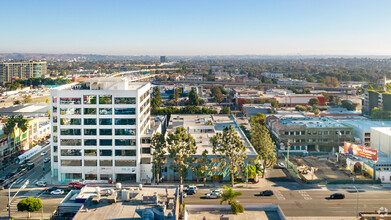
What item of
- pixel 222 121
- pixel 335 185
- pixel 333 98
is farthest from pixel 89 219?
pixel 333 98

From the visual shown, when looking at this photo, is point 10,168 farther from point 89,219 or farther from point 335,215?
point 335,215

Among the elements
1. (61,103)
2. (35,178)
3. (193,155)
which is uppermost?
(61,103)

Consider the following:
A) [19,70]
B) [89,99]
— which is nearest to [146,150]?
[89,99]

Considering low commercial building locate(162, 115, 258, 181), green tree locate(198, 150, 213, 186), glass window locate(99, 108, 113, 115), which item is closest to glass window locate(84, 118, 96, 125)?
Result: glass window locate(99, 108, 113, 115)

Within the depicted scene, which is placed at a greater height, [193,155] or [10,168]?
[193,155]

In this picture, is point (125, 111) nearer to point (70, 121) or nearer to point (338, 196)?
point (70, 121)

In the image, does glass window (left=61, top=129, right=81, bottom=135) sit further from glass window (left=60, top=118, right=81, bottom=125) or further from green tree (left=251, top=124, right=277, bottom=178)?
green tree (left=251, top=124, right=277, bottom=178)

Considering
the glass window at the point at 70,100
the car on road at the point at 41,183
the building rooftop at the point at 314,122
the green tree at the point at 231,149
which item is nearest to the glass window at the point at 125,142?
the glass window at the point at 70,100
